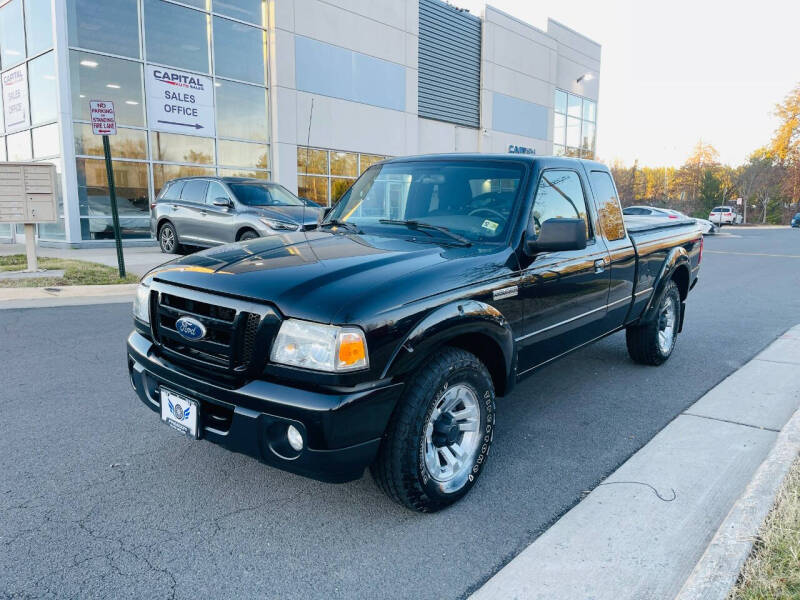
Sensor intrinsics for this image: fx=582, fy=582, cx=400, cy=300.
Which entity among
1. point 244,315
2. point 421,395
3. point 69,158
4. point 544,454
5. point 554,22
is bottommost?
point 544,454

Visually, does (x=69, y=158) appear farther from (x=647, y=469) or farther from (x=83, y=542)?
(x=647, y=469)

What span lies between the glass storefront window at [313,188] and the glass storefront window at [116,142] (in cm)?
518

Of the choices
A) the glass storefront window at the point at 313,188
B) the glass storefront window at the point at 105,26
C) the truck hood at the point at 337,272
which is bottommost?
the truck hood at the point at 337,272

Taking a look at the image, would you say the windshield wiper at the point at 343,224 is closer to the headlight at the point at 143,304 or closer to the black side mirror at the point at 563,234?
the black side mirror at the point at 563,234

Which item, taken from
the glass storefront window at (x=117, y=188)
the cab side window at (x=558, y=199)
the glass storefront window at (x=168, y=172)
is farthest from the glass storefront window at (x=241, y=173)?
the cab side window at (x=558, y=199)

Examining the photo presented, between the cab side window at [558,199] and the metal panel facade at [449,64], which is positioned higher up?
the metal panel facade at [449,64]

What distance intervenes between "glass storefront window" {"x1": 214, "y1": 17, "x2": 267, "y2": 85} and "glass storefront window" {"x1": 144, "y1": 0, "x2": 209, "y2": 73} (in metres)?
0.46

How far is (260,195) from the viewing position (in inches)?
448

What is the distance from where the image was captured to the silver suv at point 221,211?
10570 millimetres

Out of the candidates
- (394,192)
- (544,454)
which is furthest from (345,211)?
(544,454)

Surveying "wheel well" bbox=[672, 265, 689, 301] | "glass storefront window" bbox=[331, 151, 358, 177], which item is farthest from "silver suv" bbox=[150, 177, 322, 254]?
"glass storefront window" bbox=[331, 151, 358, 177]

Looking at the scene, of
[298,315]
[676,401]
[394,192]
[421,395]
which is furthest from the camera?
[676,401]

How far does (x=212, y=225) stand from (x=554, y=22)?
2704 centimetres

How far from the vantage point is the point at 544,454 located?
360cm
